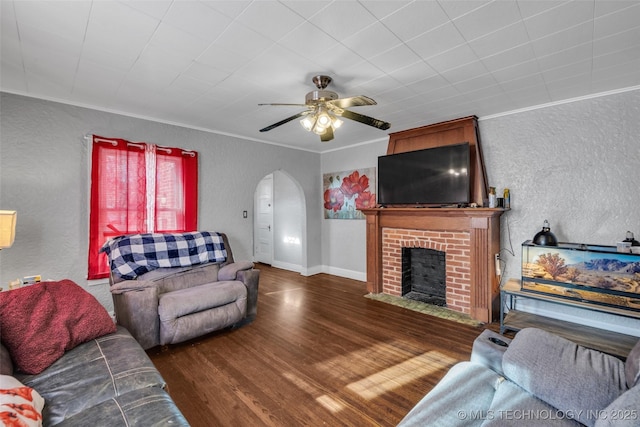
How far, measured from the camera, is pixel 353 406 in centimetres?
189

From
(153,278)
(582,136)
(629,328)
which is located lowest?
(629,328)

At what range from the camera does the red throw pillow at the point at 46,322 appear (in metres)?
1.52

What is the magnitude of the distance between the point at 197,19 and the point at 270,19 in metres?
0.45

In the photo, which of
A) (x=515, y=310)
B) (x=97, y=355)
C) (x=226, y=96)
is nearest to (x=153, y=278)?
(x=97, y=355)

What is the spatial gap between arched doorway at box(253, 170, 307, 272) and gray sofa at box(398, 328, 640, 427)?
4257 millimetres

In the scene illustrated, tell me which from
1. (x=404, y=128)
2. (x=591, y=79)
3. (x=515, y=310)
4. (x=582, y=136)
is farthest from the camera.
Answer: (x=404, y=128)

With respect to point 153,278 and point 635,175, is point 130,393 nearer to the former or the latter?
point 153,278

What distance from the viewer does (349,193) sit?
17.1 feet

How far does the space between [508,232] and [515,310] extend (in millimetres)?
Answer: 913

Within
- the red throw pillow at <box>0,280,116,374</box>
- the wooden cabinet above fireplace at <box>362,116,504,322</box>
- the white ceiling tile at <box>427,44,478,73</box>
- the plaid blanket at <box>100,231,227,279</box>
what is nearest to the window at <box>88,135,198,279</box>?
the plaid blanket at <box>100,231,227,279</box>

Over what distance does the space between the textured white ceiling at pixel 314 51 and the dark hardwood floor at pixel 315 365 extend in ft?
8.08

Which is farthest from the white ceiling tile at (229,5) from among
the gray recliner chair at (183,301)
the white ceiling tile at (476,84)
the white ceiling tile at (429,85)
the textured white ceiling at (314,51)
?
the gray recliner chair at (183,301)

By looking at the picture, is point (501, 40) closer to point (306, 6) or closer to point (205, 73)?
point (306, 6)

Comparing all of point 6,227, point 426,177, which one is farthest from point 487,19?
point 6,227
